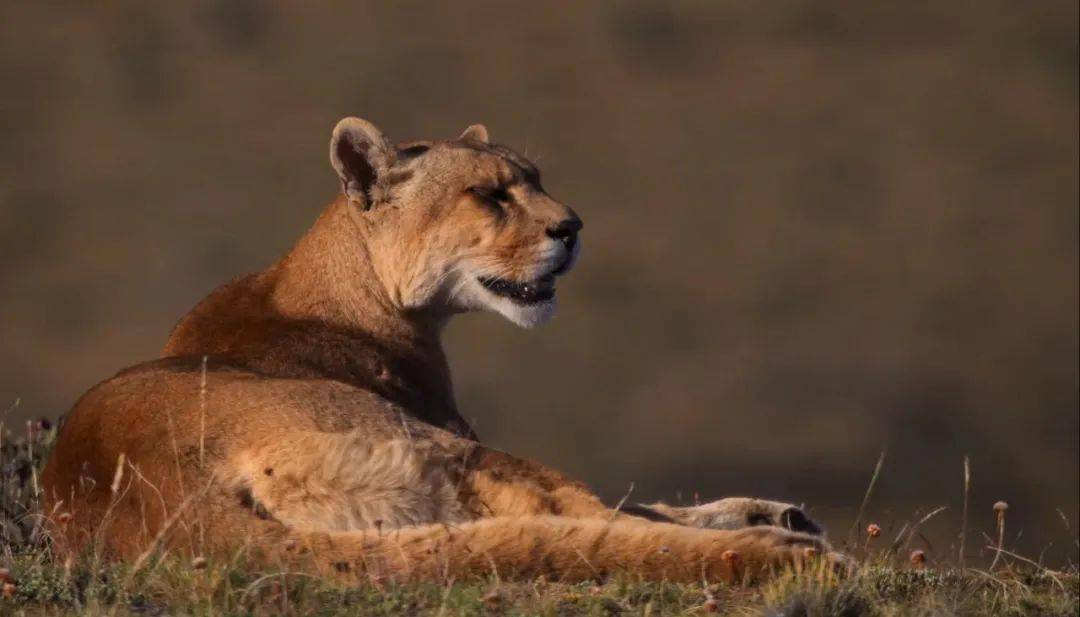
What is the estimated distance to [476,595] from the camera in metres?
7.31

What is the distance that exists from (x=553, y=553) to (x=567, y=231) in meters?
3.29

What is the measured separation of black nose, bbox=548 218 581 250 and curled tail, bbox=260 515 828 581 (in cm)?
312

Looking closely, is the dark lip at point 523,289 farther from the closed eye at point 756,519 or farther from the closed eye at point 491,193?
the closed eye at point 756,519

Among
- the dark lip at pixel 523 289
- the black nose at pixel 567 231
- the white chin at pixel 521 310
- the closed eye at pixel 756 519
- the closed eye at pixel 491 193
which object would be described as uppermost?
the closed eye at pixel 491 193

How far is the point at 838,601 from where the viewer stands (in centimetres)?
717

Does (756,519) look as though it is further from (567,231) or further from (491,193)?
Result: (491,193)

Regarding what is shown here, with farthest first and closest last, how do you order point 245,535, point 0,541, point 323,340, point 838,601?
point 323,340 < point 0,541 < point 245,535 < point 838,601

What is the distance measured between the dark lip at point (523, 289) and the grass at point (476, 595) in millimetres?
3183

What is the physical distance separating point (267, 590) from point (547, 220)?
143 inches

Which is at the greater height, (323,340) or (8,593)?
(323,340)

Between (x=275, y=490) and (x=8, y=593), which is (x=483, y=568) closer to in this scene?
(x=275, y=490)

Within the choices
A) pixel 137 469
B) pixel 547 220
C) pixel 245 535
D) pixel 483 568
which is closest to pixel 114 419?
pixel 137 469

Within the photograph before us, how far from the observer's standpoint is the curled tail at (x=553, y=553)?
762cm

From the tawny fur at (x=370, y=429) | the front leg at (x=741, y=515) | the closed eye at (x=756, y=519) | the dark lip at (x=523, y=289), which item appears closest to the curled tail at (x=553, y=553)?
the tawny fur at (x=370, y=429)
